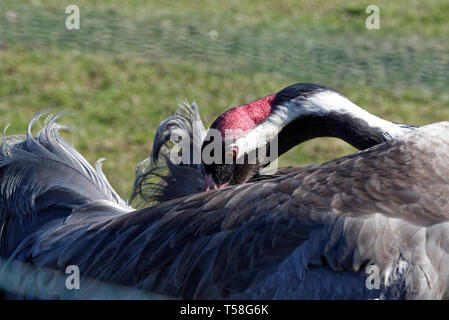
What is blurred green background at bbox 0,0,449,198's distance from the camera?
443 cm

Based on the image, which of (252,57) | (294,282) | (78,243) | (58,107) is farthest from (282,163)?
(294,282)

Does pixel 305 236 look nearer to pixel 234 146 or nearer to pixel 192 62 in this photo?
pixel 234 146

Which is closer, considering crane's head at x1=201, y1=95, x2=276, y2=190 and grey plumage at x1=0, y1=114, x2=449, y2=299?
grey plumage at x1=0, y1=114, x2=449, y2=299

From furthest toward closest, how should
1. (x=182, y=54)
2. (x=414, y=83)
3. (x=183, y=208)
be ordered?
1. (x=182, y=54)
2. (x=414, y=83)
3. (x=183, y=208)

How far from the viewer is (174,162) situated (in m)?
3.26

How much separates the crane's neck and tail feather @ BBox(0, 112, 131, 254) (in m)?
0.76

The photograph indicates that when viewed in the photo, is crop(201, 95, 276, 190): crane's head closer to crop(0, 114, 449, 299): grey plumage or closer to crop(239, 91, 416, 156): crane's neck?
crop(239, 91, 416, 156): crane's neck

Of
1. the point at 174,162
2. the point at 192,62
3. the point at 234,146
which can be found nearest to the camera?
the point at 234,146

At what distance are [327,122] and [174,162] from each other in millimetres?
787

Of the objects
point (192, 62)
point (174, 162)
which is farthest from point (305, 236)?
point (192, 62)

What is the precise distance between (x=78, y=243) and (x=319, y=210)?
1.00m

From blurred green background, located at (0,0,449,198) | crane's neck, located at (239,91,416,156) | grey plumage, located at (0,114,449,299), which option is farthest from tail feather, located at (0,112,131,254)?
blurred green background, located at (0,0,449,198)
